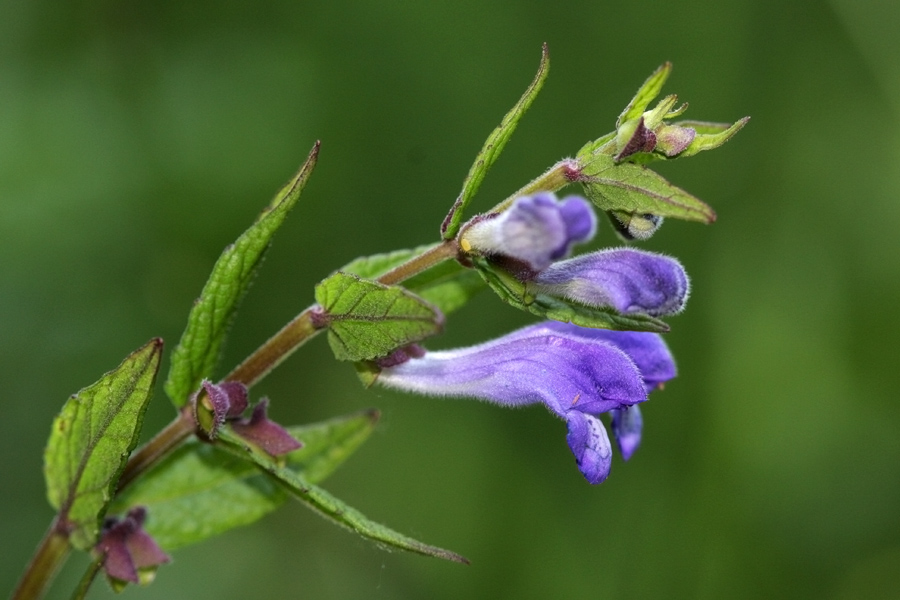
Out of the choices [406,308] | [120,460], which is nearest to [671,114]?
[406,308]

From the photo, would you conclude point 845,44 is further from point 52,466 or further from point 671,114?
point 52,466

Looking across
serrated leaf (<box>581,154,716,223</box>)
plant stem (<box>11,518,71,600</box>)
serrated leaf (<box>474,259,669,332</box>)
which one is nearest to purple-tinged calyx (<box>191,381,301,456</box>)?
plant stem (<box>11,518,71,600</box>)

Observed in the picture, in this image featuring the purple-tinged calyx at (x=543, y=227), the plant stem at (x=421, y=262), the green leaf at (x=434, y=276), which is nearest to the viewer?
the purple-tinged calyx at (x=543, y=227)

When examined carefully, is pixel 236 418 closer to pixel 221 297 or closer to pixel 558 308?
pixel 221 297

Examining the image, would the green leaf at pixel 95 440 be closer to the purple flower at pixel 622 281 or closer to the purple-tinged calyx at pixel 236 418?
the purple-tinged calyx at pixel 236 418

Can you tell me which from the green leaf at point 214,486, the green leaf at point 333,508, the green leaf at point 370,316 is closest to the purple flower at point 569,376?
the green leaf at point 370,316

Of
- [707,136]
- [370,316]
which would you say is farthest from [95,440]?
[707,136]

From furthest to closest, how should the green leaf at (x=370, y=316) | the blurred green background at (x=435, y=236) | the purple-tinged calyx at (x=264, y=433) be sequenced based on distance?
the blurred green background at (x=435, y=236) < the purple-tinged calyx at (x=264, y=433) < the green leaf at (x=370, y=316)
